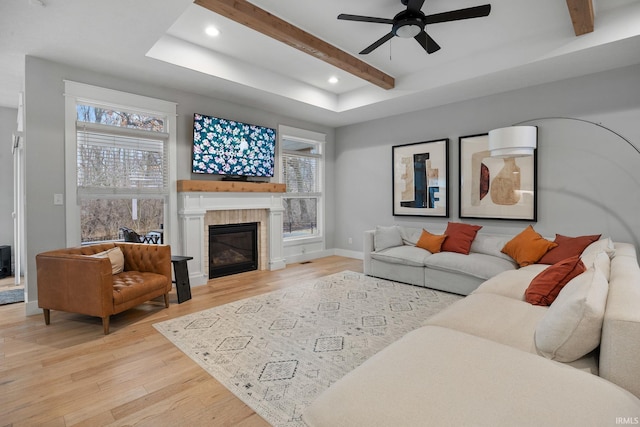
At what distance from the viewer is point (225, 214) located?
4859 mm

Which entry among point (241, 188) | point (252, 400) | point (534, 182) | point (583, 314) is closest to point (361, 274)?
point (241, 188)

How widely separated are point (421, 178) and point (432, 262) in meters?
1.72

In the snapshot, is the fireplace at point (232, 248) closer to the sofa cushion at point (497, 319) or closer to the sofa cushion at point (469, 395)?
the sofa cushion at point (497, 319)

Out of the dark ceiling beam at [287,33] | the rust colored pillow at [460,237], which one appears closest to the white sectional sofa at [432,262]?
the rust colored pillow at [460,237]

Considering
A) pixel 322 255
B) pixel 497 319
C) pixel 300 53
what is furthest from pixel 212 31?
pixel 322 255

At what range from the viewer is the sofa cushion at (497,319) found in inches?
67.8

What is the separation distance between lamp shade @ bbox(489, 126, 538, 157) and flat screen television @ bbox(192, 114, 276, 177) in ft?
10.9

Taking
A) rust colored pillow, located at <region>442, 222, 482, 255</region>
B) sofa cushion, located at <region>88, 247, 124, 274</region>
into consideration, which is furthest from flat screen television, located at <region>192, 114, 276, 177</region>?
rust colored pillow, located at <region>442, 222, 482, 255</region>

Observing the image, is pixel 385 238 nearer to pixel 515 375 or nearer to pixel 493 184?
pixel 493 184

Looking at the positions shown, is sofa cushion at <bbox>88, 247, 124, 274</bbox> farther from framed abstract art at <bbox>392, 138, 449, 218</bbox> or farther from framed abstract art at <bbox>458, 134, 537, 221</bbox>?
framed abstract art at <bbox>458, 134, 537, 221</bbox>

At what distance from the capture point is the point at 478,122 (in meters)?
4.75

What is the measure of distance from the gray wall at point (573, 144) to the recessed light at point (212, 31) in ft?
11.1

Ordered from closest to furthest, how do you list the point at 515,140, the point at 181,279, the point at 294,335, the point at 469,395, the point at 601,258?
the point at 469,395, the point at 601,258, the point at 294,335, the point at 515,140, the point at 181,279

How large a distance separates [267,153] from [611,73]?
4.51 m
